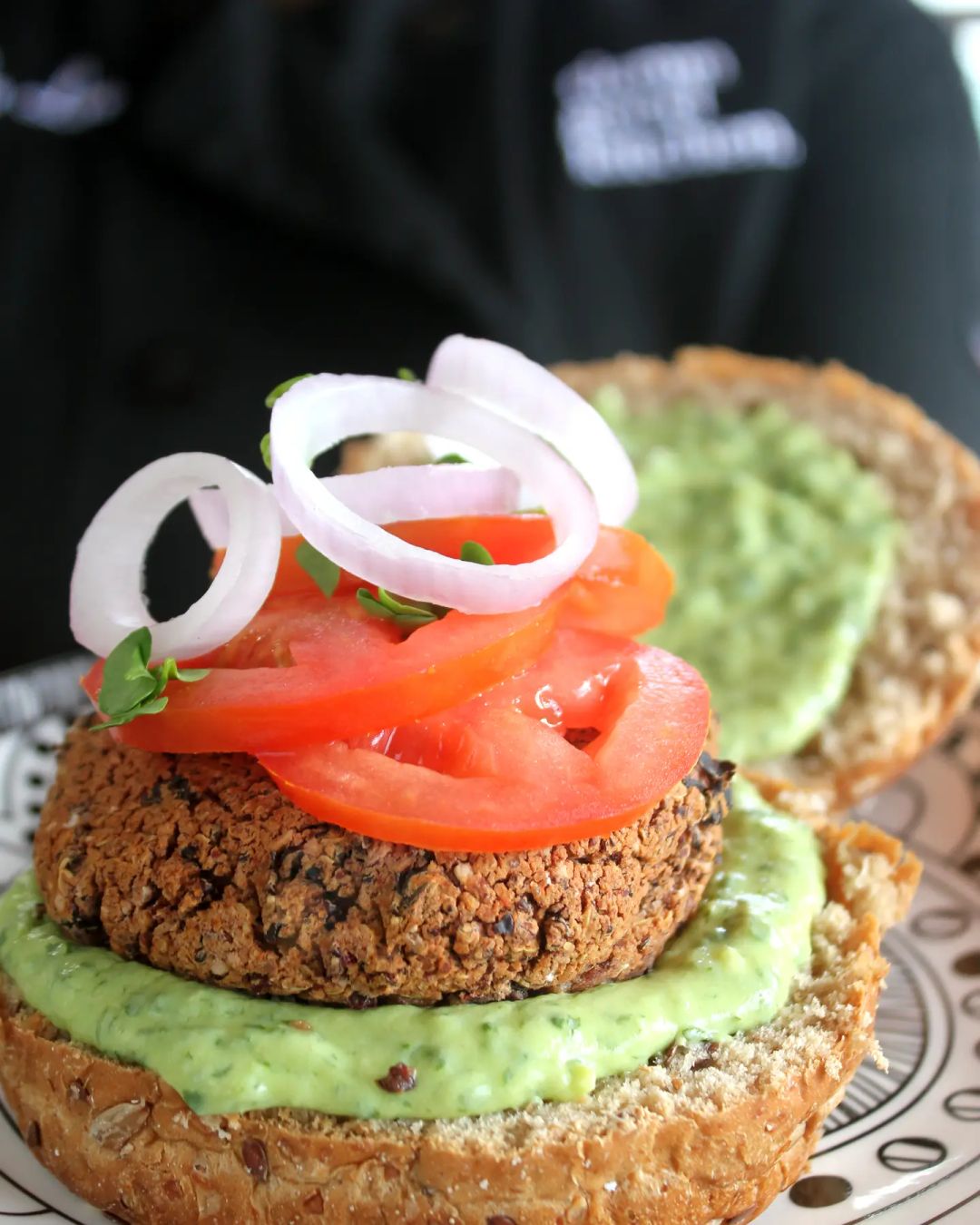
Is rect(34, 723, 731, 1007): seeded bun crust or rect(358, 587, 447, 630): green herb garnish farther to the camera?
rect(358, 587, 447, 630): green herb garnish

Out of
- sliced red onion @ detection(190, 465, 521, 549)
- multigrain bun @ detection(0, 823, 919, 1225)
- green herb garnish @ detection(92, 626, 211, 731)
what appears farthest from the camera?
sliced red onion @ detection(190, 465, 521, 549)

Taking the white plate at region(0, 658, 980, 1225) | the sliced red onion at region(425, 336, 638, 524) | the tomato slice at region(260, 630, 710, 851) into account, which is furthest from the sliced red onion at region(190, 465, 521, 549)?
the white plate at region(0, 658, 980, 1225)

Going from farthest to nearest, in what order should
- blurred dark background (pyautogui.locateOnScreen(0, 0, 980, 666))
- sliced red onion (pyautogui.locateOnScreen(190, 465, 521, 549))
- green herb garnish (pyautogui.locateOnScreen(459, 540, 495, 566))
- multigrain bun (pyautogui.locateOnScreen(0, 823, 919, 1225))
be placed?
blurred dark background (pyautogui.locateOnScreen(0, 0, 980, 666)) → sliced red onion (pyautogui.locateOnScreen(190, 465, 521, 549)) → green herb garnish (pyautogui.locateOnScreen(459, 540, 495, 566)) → multigrain bun (pyautogui.locateOnScreen(0, 823, 919, 1225))

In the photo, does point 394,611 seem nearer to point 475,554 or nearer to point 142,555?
point 475,554

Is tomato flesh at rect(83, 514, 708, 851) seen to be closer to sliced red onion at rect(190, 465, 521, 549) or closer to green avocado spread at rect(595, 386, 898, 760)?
sliced red onion at rect(190, 465, 521, 549)

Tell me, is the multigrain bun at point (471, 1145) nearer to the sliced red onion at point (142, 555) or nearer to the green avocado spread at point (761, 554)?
the sliced red onion at point (142, 555)

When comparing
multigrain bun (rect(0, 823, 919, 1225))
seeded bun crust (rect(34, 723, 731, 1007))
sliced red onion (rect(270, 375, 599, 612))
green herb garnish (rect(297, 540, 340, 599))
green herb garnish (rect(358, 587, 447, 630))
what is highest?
sliced red onion (rect(270, 375, 599, 612))
